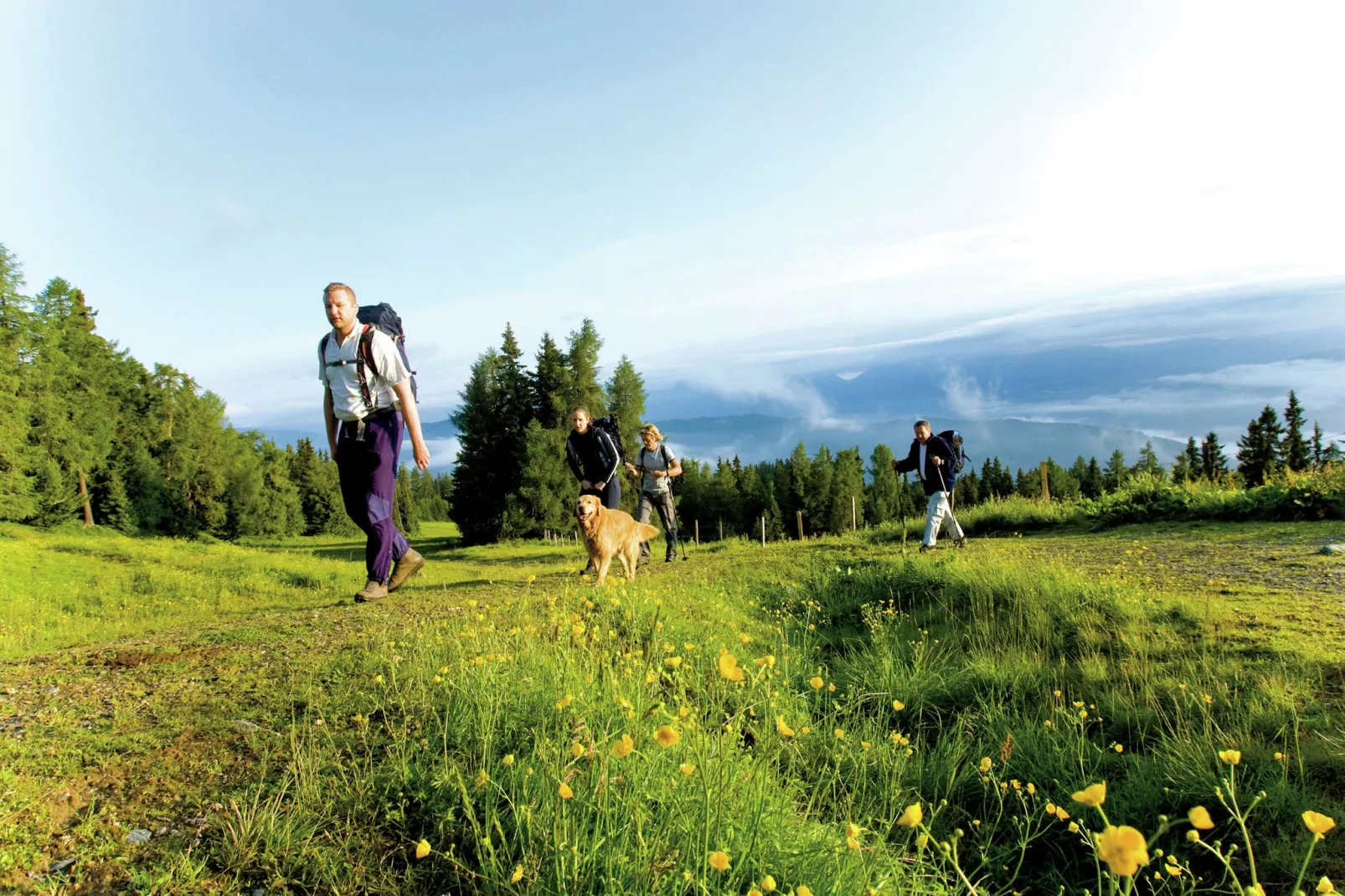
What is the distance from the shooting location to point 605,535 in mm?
8492

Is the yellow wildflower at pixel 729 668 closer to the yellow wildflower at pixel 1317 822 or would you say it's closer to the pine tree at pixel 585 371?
the yellow wildflower at pixel 1317 822

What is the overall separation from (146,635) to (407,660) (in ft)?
11.8

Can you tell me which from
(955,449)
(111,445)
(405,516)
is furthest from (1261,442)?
(111,445)

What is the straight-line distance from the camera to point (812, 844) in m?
2.44

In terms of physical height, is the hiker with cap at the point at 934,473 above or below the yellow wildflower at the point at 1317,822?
above

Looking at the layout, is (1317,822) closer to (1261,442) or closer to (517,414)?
(517,414)

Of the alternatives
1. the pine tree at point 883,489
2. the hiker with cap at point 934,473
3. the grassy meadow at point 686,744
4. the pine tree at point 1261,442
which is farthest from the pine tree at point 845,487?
the grassy meadow at point 686,744

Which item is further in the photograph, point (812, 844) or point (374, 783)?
point (374, 783)

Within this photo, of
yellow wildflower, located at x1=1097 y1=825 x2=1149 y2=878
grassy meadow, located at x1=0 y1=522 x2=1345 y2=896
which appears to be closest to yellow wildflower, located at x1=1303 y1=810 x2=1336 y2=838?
grassy meadow, located at x1=0 y1=522 x2=1345 y2=896

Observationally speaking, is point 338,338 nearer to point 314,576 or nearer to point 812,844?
point 812,844

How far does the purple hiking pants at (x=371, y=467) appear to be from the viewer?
622 centimetres

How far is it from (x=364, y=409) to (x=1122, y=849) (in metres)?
6.23

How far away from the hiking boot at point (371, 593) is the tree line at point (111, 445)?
100 feet

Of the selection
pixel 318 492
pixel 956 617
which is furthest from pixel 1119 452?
pixel 956 617
